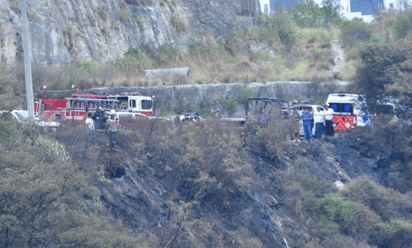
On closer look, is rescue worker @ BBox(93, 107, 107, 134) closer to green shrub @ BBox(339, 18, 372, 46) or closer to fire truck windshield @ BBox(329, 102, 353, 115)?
fire truck windshield @ BBox(329, 102, 353, 115)

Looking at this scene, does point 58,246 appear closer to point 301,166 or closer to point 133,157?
point 133,157

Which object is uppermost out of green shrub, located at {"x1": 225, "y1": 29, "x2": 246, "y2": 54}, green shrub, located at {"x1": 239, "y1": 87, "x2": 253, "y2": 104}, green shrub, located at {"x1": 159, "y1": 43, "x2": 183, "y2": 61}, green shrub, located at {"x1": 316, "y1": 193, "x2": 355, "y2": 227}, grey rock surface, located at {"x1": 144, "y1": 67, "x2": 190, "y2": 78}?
green shrub, located at {"x1": 225, "y1": 29, "x2": 246, "y2": 54}

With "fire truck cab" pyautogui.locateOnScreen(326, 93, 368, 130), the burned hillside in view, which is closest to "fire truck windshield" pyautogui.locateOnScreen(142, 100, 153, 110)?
the burned hillside

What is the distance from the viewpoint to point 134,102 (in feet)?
89.4

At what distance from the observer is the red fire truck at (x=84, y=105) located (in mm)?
22812

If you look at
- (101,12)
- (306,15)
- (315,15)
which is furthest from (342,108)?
(315,15)

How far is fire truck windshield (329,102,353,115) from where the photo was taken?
28500 mm

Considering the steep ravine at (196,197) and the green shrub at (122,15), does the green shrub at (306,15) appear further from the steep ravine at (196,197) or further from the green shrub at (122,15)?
the steep ravine at (196,197)

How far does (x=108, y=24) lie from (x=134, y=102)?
12.2 m

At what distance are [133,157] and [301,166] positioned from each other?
7.94 meters

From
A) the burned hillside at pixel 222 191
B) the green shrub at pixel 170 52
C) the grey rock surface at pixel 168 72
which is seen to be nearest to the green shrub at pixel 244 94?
the grey rock surface at pixel 168 72

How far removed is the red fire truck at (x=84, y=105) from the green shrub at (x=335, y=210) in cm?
1013

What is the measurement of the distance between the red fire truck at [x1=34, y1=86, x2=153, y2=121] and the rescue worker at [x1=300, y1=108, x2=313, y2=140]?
8.00 meters

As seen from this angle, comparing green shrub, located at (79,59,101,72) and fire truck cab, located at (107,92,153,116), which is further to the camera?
green shrub, located at (79,59,101,72)
